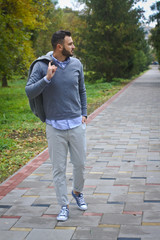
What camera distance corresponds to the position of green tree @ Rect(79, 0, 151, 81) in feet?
93.5

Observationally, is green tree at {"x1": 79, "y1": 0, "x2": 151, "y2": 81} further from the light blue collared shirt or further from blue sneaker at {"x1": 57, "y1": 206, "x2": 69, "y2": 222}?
blue sneaker at {"x1": 57, "y1": 206, "x2": 69, "y2": 222}

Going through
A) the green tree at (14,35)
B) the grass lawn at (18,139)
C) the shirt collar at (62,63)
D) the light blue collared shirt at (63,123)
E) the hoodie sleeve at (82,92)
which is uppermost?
the green tree at (14,35)

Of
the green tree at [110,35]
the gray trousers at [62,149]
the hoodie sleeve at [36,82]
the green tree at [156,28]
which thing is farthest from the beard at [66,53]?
the green tree at [156,28]

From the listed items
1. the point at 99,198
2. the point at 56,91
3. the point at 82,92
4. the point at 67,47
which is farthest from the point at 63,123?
the point at 99,198

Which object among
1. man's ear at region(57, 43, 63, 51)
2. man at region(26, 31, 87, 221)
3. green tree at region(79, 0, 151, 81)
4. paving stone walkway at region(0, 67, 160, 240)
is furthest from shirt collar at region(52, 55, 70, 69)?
green tree at region(79, 0, 151, 81)

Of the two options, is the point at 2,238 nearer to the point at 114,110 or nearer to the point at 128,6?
the point at 114,110

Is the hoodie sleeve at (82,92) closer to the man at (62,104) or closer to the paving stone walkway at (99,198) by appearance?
the man at (62,104)

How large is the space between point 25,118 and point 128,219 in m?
8.32

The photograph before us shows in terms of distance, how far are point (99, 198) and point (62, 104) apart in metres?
1.45

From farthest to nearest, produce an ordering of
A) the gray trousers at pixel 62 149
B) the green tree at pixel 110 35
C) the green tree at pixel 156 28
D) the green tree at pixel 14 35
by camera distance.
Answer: the green tree at pixel 156 28 → the green tree at pixel 110 35 → the green tree at pixel 14 35 → the gray trousers at pixel 62 149

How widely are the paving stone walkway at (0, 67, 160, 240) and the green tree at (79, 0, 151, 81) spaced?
21540mm

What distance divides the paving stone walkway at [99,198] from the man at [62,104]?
0.31 metres

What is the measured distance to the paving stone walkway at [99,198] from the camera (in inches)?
144

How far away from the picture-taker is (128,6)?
29234 millimetres
